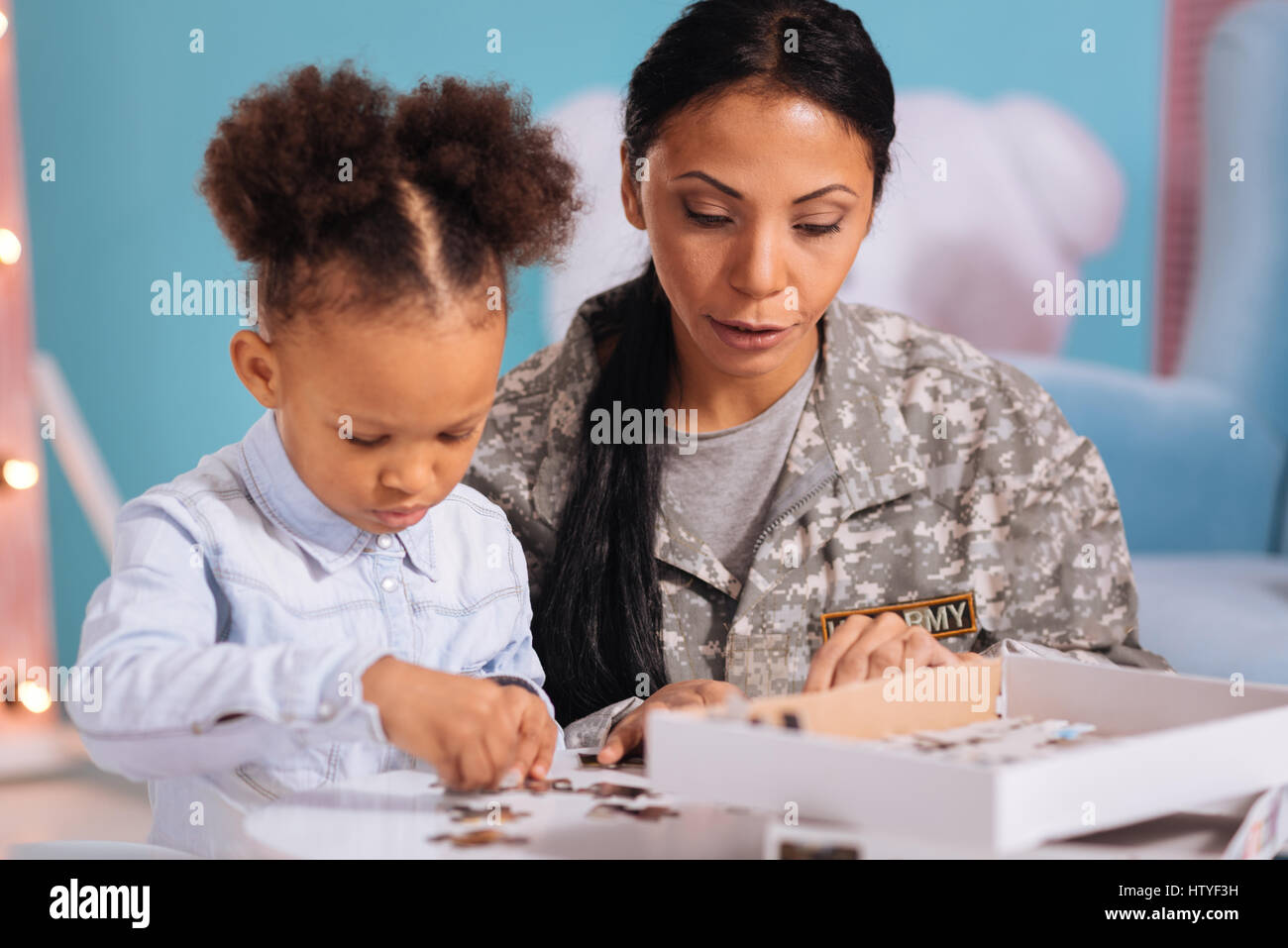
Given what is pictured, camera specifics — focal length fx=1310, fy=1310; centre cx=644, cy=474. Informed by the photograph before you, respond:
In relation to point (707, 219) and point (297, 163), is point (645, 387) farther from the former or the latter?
point (297, 163)

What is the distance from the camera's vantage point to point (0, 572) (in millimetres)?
3145

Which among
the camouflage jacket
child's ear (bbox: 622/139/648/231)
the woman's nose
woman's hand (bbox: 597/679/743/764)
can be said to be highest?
child's ear (bbox: 622/139/648/231)

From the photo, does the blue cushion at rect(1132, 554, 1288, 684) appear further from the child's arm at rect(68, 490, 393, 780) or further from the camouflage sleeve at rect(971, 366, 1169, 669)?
the child's arm at rect(68, 490, 393, 780)

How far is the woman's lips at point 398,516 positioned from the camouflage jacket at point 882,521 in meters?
0.60

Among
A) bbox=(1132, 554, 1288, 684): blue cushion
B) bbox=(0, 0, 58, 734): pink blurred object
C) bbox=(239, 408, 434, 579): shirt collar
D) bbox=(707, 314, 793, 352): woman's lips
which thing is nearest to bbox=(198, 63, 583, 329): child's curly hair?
bbox=(239, 408, 434, 579): shirt collar

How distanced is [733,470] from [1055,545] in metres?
0.44

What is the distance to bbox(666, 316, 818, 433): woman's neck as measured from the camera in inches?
70.8

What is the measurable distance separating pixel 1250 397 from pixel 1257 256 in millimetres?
314

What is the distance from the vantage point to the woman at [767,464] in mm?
1578

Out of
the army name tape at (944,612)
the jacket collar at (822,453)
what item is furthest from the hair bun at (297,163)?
the army name tape at (944,612)

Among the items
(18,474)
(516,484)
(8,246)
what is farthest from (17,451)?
(516,484)

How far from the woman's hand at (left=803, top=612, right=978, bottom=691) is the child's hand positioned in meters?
0.32

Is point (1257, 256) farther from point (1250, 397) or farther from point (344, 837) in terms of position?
point (344, 837)
